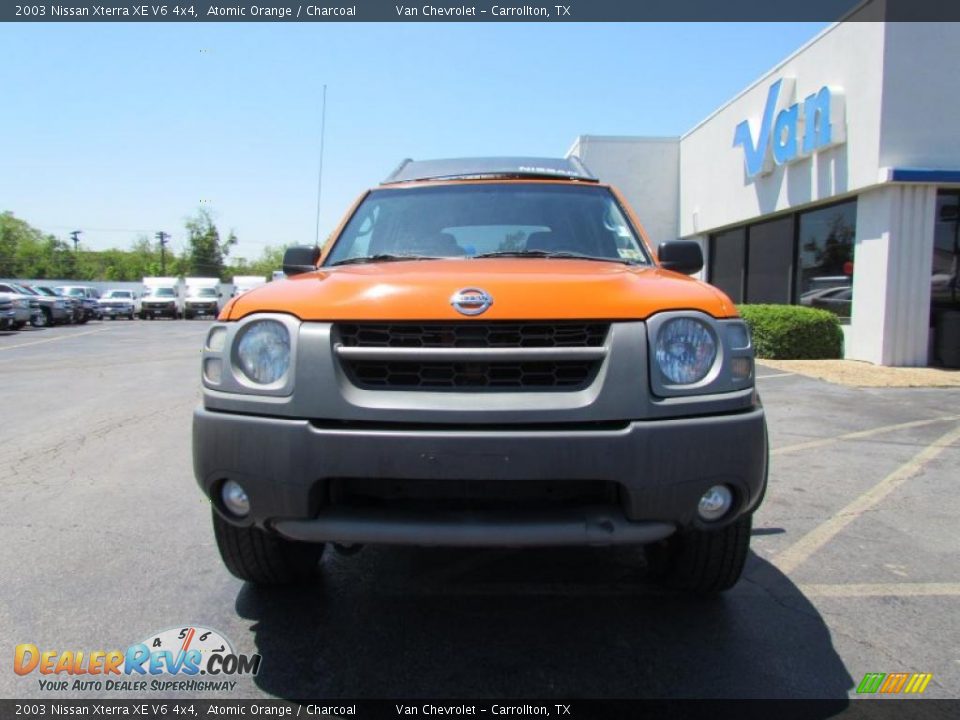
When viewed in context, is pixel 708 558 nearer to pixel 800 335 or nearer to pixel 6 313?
pixel 800 335

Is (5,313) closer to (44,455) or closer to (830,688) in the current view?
(44,455)

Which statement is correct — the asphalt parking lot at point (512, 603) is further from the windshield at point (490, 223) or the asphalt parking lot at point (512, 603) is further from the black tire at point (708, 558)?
the windshield at point (490, 223)

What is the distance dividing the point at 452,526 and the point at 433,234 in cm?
182

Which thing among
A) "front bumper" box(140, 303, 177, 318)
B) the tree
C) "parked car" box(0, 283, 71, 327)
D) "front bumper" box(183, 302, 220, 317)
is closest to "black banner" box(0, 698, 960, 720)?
"parked car" box(0, 283, 71, 327)

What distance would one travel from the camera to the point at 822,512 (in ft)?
13.9

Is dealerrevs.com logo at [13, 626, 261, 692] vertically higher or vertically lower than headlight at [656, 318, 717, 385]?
lower

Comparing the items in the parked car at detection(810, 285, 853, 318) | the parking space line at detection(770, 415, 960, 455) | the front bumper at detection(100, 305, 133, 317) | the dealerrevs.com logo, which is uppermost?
the parked car at detection(810, 285, 853, 318)

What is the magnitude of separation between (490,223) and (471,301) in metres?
1.46

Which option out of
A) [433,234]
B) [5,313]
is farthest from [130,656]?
[5,313]

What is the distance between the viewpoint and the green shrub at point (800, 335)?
12242 millimetres

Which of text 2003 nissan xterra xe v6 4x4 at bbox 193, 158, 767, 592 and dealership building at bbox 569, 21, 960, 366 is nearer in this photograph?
text 2003 nissan xterra xe v6 4x4 at bbox 193, 158, 767, 592

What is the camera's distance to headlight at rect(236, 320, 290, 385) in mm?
2324

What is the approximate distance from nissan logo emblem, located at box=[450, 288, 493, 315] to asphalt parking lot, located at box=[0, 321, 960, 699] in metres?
1.30

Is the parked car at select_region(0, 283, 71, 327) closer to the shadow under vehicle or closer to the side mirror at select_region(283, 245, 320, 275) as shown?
the side mirror at select_region(283, 245, 320, 275)
